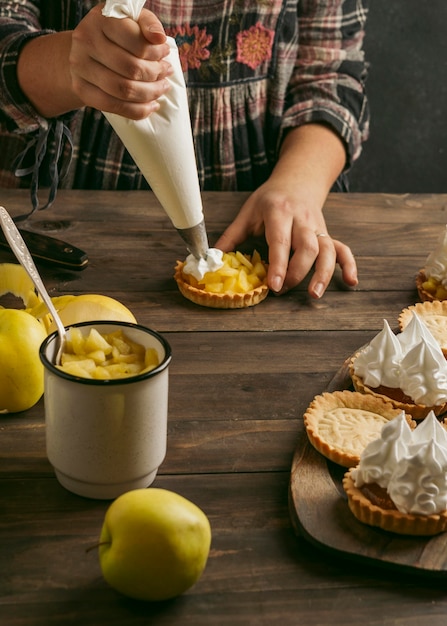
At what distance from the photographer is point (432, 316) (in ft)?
4.94

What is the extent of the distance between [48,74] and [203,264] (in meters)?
0.55

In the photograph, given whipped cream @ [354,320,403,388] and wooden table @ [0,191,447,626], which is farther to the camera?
whipped cream @ [354,320,403,388]

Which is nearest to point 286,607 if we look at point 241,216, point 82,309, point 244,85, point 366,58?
point 82,309

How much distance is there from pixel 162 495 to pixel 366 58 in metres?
2.68

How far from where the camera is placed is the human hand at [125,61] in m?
1.24

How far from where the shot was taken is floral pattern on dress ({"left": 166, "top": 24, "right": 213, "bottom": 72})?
2.06 meters

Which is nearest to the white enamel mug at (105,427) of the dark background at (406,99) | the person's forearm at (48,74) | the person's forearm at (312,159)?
the person's forearm at (48,74)

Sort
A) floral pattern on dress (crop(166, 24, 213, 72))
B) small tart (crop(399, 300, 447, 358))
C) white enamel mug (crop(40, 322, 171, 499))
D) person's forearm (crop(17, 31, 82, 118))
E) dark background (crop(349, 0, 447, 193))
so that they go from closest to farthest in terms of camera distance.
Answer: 1. white enamel mug (crop(40, 322, 171, 499))
2. small tart (crop(399, 300, 447, 358))
3. person's forearm (crop(17, 31, 82, 118))
4. floral pattern on dress (crop(166, 24, 213, 72))
5. dark background (crop(349, 0, 447, 193))

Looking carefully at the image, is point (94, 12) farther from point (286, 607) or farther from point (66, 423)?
point (286, 607)

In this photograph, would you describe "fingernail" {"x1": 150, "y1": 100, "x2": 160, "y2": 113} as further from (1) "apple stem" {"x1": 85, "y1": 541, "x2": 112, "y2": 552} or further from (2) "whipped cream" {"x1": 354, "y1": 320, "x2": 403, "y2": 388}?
(1) "apple stem" {"x1": 85, "y1": 541, "x2": 112, "y2": 552}

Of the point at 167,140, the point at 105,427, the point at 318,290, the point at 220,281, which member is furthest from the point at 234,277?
the point at 105,427

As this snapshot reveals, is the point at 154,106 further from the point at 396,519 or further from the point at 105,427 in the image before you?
the point at 396,519

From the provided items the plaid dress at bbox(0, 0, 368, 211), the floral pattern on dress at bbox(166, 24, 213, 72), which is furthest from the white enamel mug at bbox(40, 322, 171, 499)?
the floral pattern on dress at bbox(166, 24, 213, 72)

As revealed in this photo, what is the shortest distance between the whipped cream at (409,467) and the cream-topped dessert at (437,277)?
63 centimetres
